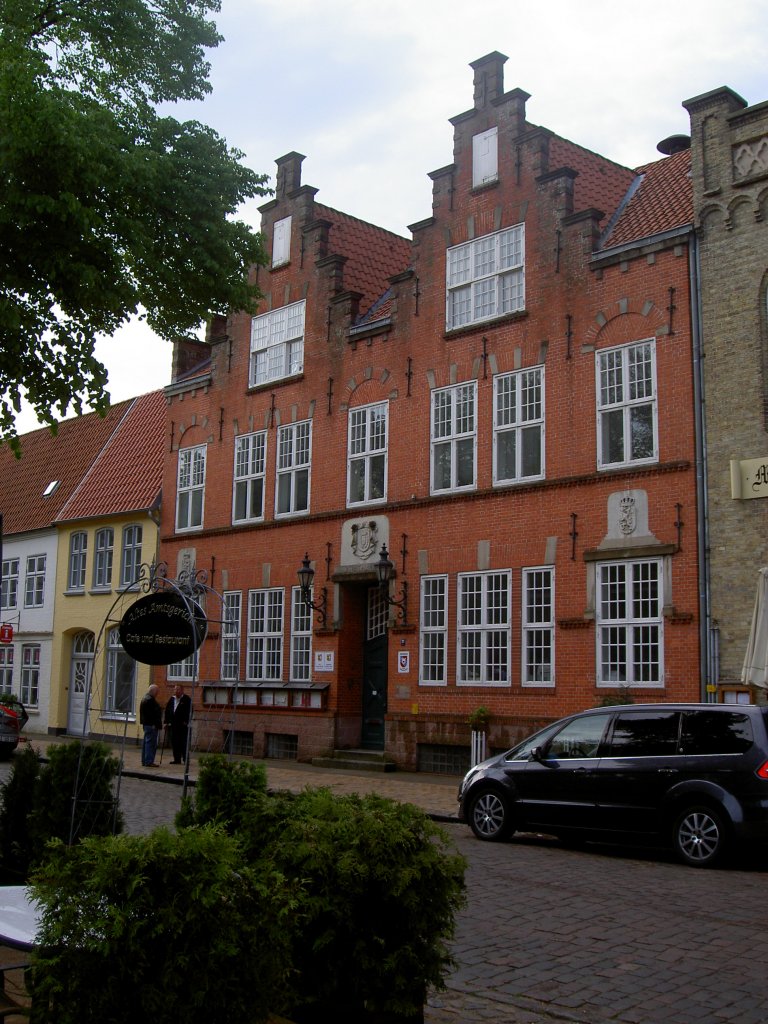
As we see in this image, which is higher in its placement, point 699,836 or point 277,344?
point 277,344

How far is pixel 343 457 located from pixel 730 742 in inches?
545

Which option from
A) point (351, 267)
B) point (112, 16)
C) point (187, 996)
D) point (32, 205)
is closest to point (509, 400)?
point (351, 267)

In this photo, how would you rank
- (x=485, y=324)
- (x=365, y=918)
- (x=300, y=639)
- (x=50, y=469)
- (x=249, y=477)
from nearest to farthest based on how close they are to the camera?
(x=365, y=918)
(x=485, y=324)
(x=300, y=639)
(x=249, y=477)
(x=50, y=469)

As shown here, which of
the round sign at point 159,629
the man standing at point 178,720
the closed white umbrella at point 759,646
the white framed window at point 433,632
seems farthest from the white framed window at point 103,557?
the round sign at point 159,629

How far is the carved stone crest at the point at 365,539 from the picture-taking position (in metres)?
23.4

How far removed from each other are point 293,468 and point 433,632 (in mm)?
6029

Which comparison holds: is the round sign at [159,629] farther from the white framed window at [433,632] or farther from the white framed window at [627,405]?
the white framed window at [433,632]

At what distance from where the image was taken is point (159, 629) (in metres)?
9.35

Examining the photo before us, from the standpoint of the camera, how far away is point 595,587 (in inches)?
760

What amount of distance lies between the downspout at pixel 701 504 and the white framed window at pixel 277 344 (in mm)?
10410

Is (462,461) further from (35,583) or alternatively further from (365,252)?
(35,583)

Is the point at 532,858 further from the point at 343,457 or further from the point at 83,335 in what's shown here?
the point at 343,457

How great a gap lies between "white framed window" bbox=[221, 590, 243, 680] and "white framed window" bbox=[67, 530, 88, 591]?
7.63 m

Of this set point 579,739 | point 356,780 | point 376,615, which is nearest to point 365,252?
point 376,615
